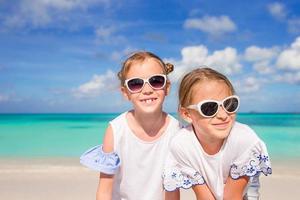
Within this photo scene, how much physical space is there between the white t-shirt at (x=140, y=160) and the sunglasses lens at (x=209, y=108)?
25.4 inches

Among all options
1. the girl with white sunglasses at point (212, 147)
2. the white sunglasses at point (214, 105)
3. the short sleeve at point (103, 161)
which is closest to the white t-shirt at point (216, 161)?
the girl with white sunglasses at point (212, 147)

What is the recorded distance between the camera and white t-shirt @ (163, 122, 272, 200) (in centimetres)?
300

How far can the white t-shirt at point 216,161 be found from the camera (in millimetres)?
3000

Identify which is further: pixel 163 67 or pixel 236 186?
pixel 163 67

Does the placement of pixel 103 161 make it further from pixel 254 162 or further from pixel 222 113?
pixel 254 162

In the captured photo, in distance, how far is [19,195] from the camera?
598 cm

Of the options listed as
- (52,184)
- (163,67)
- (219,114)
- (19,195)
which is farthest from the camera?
(52,184)

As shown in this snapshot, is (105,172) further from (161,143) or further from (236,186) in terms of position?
(236,186)

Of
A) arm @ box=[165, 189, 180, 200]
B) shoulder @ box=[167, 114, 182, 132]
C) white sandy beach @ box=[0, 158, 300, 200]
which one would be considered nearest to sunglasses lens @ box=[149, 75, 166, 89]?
shoulder @ box=[167, 114, 182, 132]

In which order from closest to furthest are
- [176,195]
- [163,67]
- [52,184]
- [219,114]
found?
[219,114] → [176,195] → [163,67] → [52,184]

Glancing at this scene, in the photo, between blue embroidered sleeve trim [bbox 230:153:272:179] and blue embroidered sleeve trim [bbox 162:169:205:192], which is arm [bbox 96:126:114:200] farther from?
blue embroidered sleeve trim [bbox 230:153:272:179]

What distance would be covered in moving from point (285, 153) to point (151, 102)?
9.75m

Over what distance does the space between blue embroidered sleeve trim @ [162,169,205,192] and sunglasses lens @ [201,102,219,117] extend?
0.47 meters

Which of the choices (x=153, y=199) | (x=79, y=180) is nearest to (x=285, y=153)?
(x=79, y=180)
